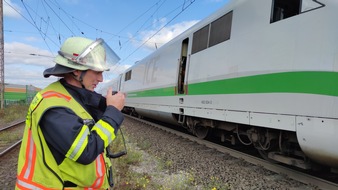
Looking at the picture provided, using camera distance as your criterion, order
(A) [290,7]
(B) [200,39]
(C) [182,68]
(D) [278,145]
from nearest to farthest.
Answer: (A) [290,7], (D) [278,145], (B) [200,39], (C) [182,68]

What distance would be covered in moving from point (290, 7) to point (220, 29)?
6.83 feet

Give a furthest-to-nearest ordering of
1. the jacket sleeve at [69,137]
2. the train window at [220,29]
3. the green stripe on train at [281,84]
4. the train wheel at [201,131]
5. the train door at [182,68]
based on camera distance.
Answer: the train door at [182,68], the train wheel at [201,131], the train window at [220,29], the green stripe on train at [281,84], the jacket sleeve at [69,137]

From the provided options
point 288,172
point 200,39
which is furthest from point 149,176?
point 200,39

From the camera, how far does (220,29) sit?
6.41m

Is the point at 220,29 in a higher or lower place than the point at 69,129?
higher

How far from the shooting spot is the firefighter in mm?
1460

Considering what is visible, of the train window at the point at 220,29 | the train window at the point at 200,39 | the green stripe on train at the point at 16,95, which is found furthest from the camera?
the green stripe on train at the point at 16,95

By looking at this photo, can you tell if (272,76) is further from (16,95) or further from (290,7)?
(16,95)

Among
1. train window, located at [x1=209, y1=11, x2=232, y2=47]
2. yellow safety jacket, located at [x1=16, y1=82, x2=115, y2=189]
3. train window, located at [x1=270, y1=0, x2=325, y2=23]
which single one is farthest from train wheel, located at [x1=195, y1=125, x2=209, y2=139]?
yellow safety jacket, located at [x1=16, y1=82, x2=115, y2=189]

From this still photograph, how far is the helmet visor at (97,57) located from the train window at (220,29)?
4.45m

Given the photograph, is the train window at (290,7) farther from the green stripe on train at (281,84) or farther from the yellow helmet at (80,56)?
the yellow helmet at (80,56)

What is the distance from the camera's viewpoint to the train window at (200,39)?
7.10m

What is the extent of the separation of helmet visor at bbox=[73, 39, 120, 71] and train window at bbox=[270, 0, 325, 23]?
3266mm

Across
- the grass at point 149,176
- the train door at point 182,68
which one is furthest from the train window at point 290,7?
the train door at point 182,68
